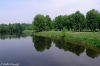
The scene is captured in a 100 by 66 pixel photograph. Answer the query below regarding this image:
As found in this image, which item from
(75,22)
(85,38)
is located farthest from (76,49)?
(75,22)

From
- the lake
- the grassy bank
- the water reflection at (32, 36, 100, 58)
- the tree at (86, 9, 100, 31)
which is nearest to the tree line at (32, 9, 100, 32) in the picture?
the tree at (86, 9, 100, 31)

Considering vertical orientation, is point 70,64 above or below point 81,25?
below

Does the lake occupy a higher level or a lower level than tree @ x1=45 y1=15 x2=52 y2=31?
lower

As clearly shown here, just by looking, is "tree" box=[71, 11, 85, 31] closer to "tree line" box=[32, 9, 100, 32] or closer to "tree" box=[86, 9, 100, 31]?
"tree line" box=[32, 9, 100, 32]

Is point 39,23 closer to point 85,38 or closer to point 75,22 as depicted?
point 75,22

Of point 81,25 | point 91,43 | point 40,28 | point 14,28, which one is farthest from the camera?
point 14,28

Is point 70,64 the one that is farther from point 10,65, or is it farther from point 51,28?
point 51,28

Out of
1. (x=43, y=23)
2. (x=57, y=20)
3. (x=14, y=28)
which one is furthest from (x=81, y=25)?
(x=14, y=28)

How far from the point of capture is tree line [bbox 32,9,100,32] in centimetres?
8688

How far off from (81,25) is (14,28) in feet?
332

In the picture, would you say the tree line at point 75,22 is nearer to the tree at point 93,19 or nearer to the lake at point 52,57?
the tree at point 93,19

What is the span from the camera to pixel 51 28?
12119 cm

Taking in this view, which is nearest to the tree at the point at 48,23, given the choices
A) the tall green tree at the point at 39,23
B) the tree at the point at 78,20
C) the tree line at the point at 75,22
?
the tree line at the point at 75,22

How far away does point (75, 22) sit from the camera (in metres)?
91.4
